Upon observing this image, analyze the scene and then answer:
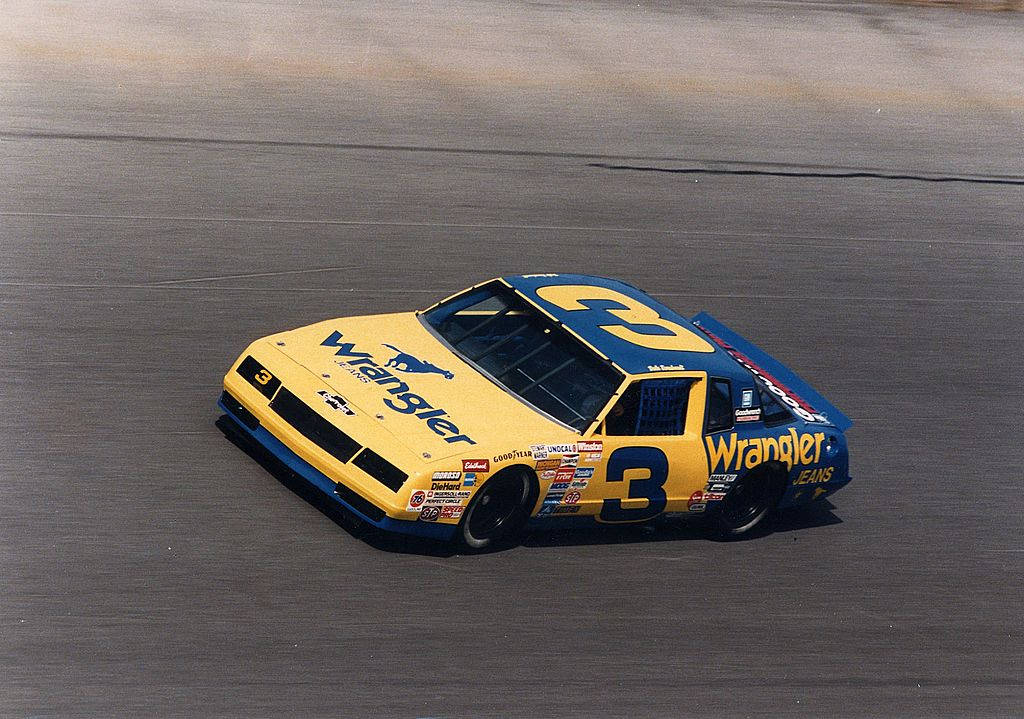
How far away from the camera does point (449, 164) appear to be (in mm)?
13188

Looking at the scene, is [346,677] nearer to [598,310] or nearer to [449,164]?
[598,310]

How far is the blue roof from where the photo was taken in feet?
24.7

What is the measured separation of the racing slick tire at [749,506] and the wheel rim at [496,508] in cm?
145

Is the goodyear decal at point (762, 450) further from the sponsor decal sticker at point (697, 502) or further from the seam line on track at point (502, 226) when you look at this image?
the seam line on track at point (502, 226)

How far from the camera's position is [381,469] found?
659 cm

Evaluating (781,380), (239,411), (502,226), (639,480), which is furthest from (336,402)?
(502,226)

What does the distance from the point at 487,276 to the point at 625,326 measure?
3.56 metres

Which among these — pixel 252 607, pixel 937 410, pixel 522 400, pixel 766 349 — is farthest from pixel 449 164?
pixel 252 607

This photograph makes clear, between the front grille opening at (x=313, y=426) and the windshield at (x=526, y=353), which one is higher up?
the windshield at (x=526, y=353)

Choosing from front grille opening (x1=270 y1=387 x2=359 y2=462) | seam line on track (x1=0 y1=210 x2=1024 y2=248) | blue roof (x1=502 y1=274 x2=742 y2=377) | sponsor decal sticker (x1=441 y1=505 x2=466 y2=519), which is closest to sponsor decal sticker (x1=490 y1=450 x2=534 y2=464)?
sponsor decal sticker (x1=441 y1=505 x2=466 y2=519)

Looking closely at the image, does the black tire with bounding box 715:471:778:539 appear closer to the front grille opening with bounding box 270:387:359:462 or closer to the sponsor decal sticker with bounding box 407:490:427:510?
the sponsor decal sticker with bounding box 407:490:427:510

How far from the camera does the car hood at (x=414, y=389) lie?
22.2 ft

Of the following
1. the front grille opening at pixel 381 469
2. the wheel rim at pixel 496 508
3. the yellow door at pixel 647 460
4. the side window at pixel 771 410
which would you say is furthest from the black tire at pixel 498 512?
the side window at pixel 771 410

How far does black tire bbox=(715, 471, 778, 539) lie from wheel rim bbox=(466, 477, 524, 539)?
1.48 m
